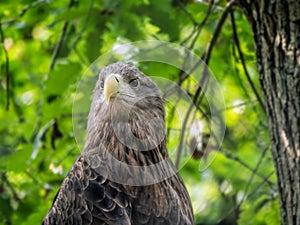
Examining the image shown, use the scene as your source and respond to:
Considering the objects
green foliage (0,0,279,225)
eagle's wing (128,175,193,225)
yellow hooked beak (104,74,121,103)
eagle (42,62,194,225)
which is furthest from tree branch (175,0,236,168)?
yellow hooked beak (104,74,121,103)

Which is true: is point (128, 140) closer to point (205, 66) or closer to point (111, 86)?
point (111, 86)

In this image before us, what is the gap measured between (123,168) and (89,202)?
1.26 feet

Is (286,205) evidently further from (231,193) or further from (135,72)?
(231,193)

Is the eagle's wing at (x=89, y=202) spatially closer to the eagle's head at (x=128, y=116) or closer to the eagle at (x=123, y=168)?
the eagle at (x=123, y=168)

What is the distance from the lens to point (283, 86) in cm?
504

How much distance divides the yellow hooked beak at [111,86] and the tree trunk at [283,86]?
105 cm

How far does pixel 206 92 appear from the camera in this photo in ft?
19.8

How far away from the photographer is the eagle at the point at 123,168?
4543 millimetres

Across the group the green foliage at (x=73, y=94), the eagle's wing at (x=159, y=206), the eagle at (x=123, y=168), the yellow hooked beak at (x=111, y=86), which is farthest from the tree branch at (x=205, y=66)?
the yellow hooked beak at (x=111, y=86)

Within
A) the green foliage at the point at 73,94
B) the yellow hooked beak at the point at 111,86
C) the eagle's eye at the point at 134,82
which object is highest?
the yellow hooked beak at the point at 111,86

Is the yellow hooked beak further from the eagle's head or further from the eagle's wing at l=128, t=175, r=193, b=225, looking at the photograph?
the eagle's wing at l=128, t=175, r=193, b=225

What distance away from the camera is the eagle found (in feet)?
14.9

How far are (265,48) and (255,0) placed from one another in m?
0.33

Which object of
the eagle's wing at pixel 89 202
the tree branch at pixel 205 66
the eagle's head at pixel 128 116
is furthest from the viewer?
the tree branch at pixel 205 66
